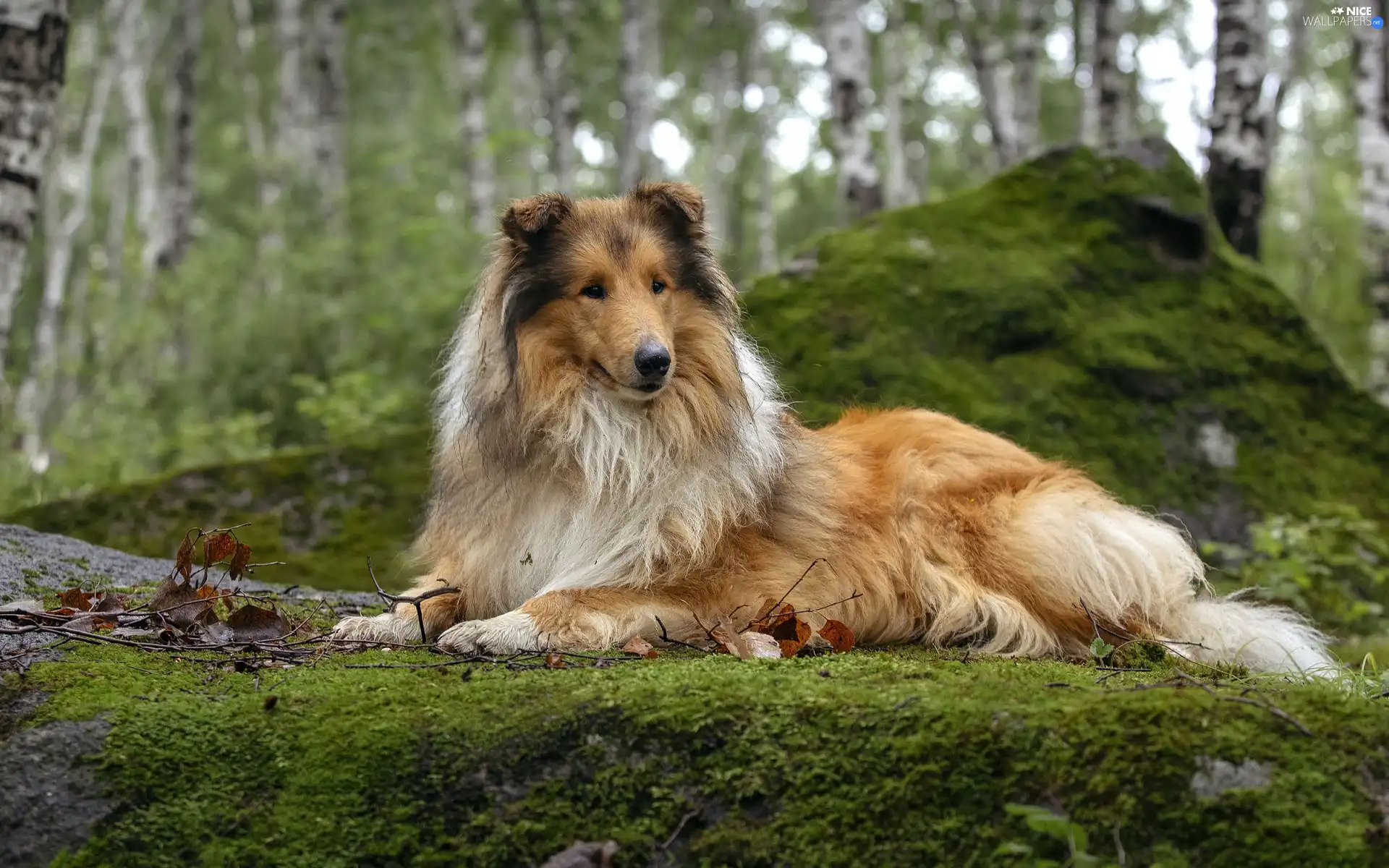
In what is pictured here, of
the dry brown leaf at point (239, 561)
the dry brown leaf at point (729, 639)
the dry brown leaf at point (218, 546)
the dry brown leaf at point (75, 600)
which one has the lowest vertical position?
the dry brown leaf at point (729, 639)

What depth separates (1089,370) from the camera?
22.4ft

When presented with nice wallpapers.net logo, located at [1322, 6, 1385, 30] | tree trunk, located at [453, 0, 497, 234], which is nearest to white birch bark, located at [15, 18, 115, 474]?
→ tree trunk, located at [453, 0, 497, 234]

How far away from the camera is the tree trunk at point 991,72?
1600 centimetres

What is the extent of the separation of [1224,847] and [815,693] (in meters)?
0.90

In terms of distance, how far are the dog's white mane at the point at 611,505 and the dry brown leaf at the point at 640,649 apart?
0.36 meters

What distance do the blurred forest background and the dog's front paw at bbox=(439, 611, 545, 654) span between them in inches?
70.5

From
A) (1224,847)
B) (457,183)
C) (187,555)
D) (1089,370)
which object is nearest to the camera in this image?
(1224,847)

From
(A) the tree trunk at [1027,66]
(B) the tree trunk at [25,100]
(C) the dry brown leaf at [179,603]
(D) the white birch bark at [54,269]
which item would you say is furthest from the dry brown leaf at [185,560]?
(D) the white birch bark at [54,269]

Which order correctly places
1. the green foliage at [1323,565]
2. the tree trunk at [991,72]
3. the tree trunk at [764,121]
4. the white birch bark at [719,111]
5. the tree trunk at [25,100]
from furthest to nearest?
the white birch bark at [719,111] < the tree trunk at [764,121] < the tree trunk at [991,72] < the tree trunk at [25,100] < the green foliage at [1323,565]

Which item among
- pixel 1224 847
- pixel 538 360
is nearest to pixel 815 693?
pixel 1224 847

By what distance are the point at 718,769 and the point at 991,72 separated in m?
15.4

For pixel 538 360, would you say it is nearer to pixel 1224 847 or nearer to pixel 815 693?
pixel 815 693

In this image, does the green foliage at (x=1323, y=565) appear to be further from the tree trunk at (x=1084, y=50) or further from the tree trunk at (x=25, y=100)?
the tree trunk at (x=1084, y=50)

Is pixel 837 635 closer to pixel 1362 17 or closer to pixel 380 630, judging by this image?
pixel 380 630
